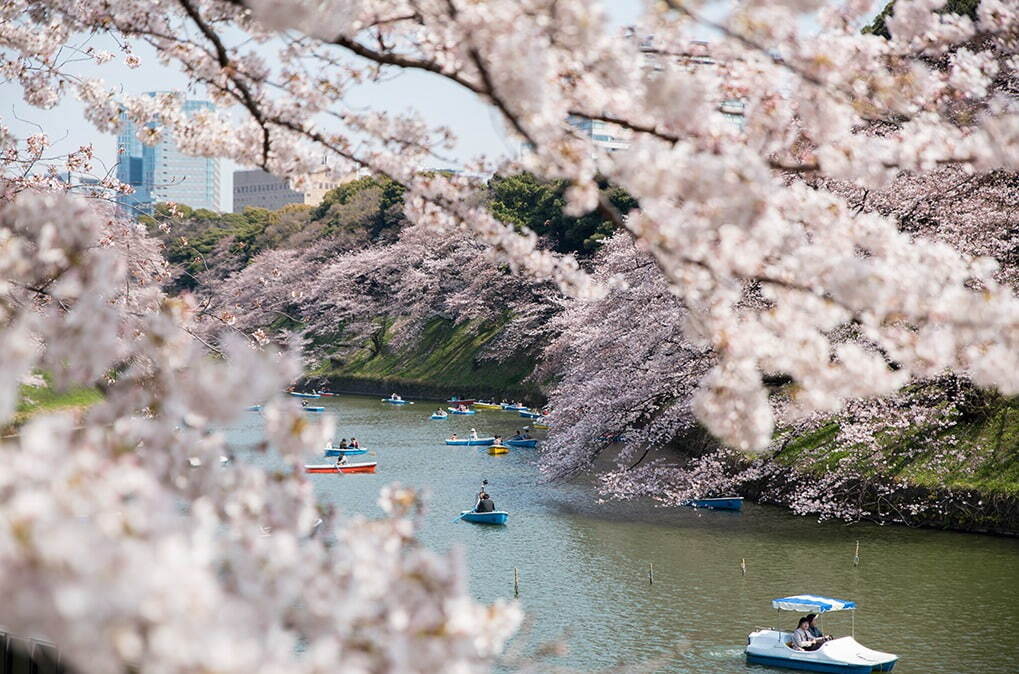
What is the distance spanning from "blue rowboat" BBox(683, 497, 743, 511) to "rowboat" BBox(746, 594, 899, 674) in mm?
7768

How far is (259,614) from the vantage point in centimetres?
190

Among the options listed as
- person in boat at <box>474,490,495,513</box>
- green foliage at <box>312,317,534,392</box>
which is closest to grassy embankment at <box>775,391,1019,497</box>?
person in boat at <box>474,490,495,513</box>

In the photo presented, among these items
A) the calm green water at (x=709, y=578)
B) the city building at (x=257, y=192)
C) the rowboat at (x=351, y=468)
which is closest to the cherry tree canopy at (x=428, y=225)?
the calm green water at (x=709, y=578)

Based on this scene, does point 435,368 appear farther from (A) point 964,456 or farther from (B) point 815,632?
(B) point 815,632

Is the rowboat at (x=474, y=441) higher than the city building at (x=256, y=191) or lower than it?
lower

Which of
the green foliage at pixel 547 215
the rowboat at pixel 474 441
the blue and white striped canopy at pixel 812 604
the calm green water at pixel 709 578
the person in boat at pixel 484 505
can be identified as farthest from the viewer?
the green foliage at pixel 547 215

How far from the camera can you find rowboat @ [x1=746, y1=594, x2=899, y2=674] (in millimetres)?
12734

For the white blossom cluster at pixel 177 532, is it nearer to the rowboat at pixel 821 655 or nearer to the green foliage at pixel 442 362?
the rowboat at pixel 821 655

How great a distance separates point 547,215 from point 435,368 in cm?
1024

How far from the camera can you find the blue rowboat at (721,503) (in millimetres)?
21406

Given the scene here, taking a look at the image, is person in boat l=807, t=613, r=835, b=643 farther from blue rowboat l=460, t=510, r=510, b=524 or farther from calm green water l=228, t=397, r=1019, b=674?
blue rowboat l=460, t=510, r=510, b=524

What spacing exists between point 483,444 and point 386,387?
2042 cm

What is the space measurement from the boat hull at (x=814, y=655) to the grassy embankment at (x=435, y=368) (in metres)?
30.6

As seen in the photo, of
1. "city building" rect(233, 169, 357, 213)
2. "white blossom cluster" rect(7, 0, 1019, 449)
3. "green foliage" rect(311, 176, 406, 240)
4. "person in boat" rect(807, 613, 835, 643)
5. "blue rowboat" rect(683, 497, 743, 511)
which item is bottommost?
"person in boat" rect(807, 613, 835, 643)
